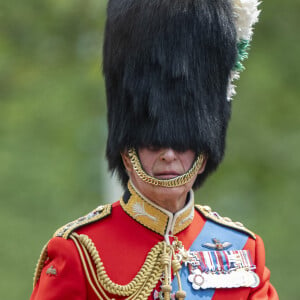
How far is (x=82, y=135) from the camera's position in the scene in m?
9.47

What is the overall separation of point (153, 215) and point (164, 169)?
0.24 m

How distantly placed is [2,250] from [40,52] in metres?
2.62

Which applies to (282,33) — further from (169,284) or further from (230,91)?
(169,284)

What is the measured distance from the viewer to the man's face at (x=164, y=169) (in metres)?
4.13

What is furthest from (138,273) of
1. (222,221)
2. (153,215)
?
(222,221)

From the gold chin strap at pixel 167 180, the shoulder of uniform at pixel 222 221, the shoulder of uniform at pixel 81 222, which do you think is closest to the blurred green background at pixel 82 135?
the shoulder of uniform at pixel 222 221

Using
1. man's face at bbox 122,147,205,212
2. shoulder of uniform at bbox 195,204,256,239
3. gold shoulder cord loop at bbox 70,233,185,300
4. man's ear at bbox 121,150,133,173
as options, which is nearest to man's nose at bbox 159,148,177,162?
man's face at bbox 122,147,205,212

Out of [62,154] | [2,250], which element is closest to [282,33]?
[62,154]

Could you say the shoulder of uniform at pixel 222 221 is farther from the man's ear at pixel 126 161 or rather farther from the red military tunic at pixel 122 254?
the man's ear at pixel 126 161

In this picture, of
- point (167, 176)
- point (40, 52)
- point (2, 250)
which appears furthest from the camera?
point (2, 250)

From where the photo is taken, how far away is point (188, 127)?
4242mm

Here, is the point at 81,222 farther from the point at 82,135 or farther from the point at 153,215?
the point at 82,135

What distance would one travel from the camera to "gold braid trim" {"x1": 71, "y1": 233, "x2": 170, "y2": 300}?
163 inches

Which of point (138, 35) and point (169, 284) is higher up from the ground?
point (138, 35)
